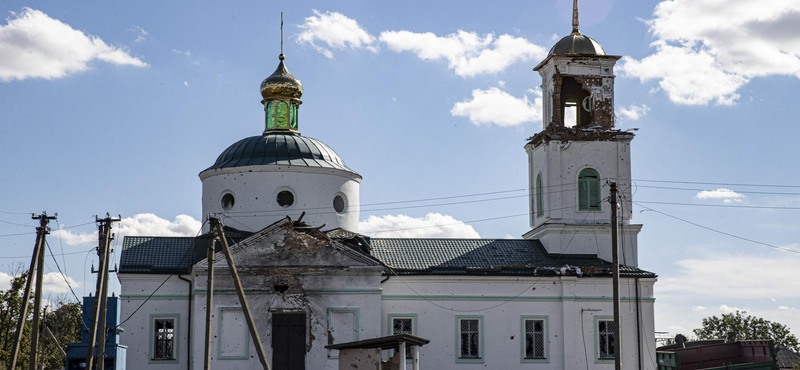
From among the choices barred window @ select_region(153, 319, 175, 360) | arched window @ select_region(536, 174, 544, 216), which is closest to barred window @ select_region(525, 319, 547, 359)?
arched window @ select_region(536, 174, 544, 216)

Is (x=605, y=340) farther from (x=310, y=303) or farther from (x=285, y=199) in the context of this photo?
(x=285, y=199)

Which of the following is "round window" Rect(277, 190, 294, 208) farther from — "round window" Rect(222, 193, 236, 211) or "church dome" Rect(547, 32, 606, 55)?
"church dome" Rect(547, 32, 606, 55)

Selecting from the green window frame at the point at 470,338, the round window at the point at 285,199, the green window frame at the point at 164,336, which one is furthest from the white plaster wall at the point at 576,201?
the green window frame at the point at 164,336

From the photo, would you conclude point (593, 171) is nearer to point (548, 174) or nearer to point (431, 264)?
point (548, 174)

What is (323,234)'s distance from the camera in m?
29.4

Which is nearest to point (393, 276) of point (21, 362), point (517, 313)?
point (517, 313)

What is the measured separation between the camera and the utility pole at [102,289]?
25.5 m

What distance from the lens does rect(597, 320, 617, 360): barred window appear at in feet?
100

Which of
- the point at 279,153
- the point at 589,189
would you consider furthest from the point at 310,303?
the point at 589,189

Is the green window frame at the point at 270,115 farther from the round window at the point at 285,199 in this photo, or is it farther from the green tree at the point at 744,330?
the green tree at the point at 744,330

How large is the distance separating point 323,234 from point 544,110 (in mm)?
9194

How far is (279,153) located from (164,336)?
22.8ft

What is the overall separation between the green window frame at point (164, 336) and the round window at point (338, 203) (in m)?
6.29

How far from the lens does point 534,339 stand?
30.8 m
